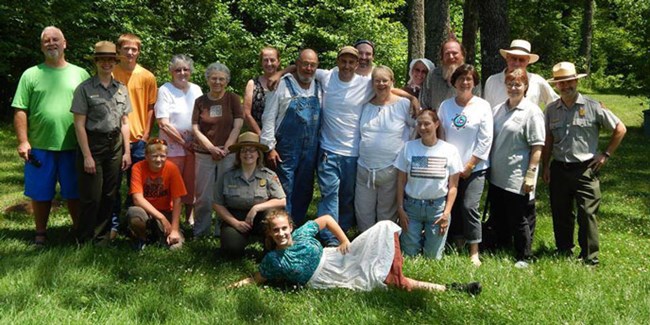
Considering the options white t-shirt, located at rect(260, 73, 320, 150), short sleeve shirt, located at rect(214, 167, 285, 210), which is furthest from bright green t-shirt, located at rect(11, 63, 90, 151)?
white t-shirt, located at rect(260, 73, 320, 150)

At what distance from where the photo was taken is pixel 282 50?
21.2 m

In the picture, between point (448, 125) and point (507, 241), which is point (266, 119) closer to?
point (448, 125)

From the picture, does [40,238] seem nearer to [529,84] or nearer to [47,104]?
[47,104]

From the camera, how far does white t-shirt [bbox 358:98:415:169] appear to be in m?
6.09

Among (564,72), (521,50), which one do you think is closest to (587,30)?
(521,50)

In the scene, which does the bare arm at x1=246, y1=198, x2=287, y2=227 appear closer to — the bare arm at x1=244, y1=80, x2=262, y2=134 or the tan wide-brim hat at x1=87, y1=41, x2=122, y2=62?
the bare arm at x1=244, y1=80, x2=262, y2=134

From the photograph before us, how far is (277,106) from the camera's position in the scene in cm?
622

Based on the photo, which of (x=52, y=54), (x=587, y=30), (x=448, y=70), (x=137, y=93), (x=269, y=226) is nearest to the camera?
(x=269, y=226)

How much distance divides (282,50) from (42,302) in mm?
A: 17324

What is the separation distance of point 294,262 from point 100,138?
232cm

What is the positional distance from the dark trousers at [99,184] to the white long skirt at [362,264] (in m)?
2.33

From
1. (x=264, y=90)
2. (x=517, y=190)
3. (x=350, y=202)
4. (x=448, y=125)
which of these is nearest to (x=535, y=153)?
(x=517, y=190)

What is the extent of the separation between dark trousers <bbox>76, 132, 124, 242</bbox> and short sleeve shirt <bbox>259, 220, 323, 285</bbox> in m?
1.93

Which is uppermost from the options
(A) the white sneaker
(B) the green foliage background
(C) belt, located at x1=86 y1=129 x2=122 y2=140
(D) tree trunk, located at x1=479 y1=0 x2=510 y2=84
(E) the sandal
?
(B) the green foliage background
